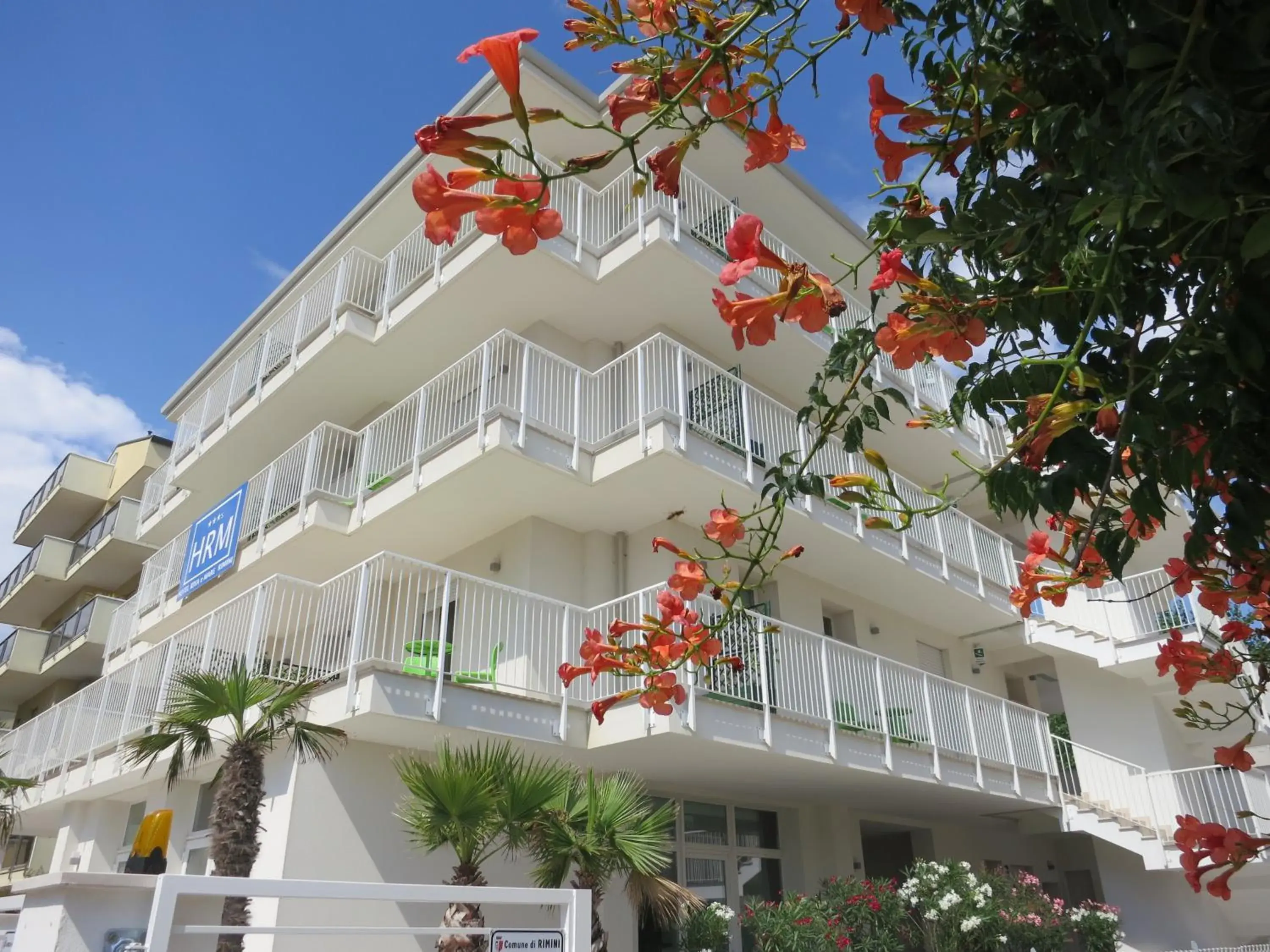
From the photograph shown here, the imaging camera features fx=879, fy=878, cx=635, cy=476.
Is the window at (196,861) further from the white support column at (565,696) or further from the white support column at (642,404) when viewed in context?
the white support column at (642,404)

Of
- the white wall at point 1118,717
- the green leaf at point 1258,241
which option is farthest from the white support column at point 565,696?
the white wall at point 1118,717

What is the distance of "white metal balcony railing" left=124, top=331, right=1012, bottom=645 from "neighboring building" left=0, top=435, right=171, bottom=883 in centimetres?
1100

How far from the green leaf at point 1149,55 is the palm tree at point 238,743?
26.1ft

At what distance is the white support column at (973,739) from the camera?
1209cm

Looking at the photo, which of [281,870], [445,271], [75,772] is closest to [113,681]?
[75,772]

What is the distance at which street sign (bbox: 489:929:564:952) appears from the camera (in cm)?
318

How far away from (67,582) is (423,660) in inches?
844

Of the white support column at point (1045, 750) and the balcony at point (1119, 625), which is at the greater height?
the balcony at point (1119, 625)

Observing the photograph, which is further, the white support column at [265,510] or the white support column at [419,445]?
the white support column at [265,510]

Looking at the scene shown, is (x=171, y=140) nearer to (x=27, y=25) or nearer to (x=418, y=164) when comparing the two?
(x=27, y=25)

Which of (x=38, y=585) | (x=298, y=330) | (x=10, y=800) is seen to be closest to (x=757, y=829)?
(x=298, y=330)

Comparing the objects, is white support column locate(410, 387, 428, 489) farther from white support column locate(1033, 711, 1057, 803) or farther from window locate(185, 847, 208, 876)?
white support column locate(1033, 711, 1057, 803)

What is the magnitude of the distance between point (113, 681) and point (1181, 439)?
46.3 feet

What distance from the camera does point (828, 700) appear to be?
10.1 meters
